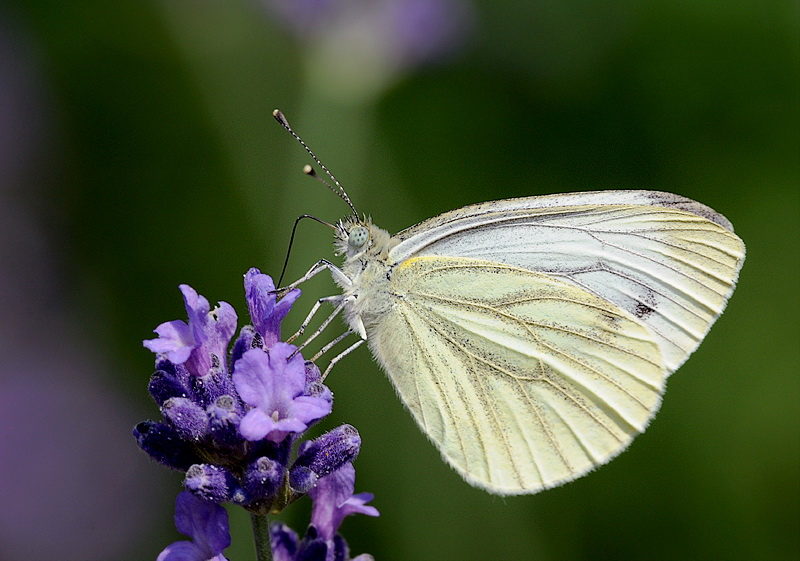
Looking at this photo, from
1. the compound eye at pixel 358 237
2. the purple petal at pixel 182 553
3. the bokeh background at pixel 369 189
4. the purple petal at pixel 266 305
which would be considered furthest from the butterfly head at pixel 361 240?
the purple petal at pixel 182 553

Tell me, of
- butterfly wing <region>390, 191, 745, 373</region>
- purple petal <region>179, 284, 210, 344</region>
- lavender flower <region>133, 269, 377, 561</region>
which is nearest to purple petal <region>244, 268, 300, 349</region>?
lavender flower <region>133, 269, 377, 561</region>

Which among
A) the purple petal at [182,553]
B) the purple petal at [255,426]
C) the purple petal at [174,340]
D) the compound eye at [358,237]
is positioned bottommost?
the purple petal at [182,553]

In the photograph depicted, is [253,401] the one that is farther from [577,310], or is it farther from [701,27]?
[701,27]

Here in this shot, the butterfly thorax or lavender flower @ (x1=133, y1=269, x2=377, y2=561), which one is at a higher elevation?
the butterfly thorax

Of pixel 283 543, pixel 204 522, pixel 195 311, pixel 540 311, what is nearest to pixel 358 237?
pixel 540 311

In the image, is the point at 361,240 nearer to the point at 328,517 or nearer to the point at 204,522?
the point at 328,517

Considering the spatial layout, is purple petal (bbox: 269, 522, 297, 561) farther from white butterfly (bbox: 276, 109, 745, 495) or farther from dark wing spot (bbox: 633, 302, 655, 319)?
dark wing spot (bbox: 633, 302, 655, 319)

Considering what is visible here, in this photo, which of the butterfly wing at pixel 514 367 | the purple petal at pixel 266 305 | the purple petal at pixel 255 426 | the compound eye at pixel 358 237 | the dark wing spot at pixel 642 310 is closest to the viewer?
the purple petal at pixel 255 426

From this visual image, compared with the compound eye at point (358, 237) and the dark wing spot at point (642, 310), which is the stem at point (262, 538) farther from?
Answer: the dark wing spot at point (642, 310)
